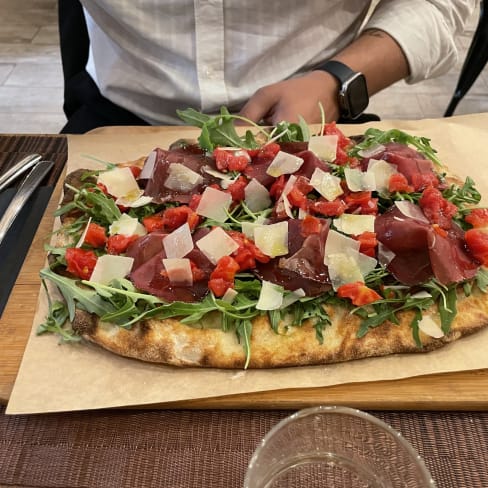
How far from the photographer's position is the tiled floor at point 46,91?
4.02m

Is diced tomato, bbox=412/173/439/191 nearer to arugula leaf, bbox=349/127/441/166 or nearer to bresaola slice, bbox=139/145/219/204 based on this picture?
arugula leaf, bbox=349/127/441/166

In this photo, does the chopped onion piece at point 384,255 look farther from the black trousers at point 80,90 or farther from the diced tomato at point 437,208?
the black trousers at point 80,90

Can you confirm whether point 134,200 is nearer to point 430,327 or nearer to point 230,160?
point 230,160

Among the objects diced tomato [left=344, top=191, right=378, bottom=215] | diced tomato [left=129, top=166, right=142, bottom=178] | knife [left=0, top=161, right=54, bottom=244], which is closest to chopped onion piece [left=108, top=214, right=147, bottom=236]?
diced tomato [left=129, top=166, right=142, bottom=178]

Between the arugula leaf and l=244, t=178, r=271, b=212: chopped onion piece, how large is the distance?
35 cm

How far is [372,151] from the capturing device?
Result: 1720mm

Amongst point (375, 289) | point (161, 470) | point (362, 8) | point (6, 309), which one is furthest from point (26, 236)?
point (362, 8)

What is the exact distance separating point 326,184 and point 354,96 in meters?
0.61

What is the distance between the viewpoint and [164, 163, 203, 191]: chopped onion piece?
1.61m

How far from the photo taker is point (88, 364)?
1234mm

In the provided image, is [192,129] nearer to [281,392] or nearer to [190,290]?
[190,290]

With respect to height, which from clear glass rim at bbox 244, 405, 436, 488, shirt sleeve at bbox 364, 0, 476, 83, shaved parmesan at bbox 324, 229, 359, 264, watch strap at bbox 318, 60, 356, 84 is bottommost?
shaved parmesan at bbox 324, 229, 359, 264

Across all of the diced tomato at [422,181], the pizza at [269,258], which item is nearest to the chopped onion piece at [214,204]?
the pizza at [269,258]

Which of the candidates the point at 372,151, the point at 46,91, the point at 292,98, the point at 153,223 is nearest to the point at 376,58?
the point at 292,98
